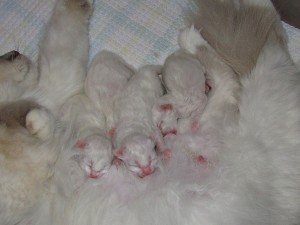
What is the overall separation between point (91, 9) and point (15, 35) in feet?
1.12

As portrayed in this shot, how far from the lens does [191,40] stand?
1815 mm

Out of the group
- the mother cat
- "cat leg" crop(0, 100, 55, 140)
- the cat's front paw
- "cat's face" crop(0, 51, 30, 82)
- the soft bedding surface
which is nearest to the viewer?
the mother cat

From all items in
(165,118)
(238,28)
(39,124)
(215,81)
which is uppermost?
(238,28)

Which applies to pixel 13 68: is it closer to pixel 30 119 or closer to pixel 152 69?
pixel 30 119

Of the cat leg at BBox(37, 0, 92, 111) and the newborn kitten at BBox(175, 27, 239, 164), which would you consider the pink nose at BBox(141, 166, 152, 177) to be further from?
the cat leg at BBox(37, 0, 92, 111)

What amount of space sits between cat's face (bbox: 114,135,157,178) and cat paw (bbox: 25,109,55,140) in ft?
0.79

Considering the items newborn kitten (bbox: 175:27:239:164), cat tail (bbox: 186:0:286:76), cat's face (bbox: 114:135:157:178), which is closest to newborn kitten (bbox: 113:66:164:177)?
cat's face (bbox: 114:135:157:178)

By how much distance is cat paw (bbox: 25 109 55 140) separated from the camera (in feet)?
5.20

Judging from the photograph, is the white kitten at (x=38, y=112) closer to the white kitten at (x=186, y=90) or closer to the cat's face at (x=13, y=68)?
the cat's face at (x=13, y=68)

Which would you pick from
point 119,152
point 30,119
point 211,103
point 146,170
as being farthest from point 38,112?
point 211,103

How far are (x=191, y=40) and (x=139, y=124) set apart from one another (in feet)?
1.31

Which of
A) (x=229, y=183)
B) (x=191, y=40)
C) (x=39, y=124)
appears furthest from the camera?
(x=191, y=40)

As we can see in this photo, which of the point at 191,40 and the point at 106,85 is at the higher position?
the point at 191,40

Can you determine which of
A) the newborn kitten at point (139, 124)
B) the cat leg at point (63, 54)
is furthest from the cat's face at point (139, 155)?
the cat leg at point (63, 54)
